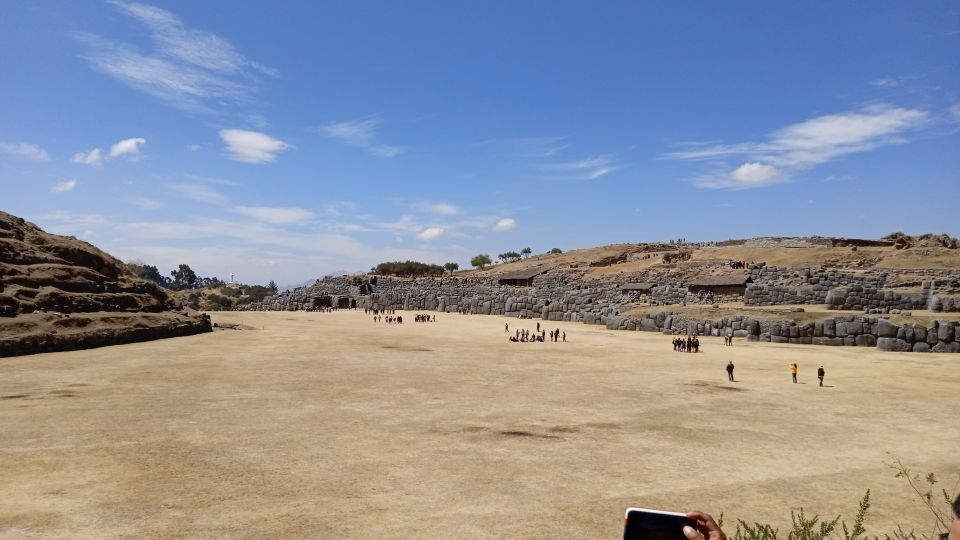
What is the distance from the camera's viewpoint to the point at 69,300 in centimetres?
3353

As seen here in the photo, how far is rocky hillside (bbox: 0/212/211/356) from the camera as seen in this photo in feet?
97.8

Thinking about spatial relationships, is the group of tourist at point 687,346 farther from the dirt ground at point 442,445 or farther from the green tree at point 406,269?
the green tree at point 406,269

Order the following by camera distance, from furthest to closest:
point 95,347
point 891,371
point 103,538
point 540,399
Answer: point 95,347, point 891,371, point 540,399, point 103,538

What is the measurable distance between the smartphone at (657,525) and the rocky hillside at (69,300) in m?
33.2

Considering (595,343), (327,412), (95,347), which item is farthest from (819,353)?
(95,347)

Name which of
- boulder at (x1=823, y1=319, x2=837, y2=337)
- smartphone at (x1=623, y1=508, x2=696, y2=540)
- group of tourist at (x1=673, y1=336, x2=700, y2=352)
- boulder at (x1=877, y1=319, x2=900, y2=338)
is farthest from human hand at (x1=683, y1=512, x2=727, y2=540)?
boulder at (x1=823, y1=319, x2=837, y2=337)

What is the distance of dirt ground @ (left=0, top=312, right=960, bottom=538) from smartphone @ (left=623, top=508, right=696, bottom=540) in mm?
5927

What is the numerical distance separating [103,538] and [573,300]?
183 feet

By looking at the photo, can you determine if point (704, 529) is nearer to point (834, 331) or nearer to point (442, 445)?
point (442, 445)

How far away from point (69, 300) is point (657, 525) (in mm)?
38884

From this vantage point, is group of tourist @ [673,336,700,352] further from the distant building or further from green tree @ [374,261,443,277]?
green tree @ [374,261,443,277]

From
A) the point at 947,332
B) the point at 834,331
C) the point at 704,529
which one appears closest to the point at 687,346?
the point at 834,331

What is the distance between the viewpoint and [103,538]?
8500 mm

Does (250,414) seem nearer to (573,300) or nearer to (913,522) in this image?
(913,522)
